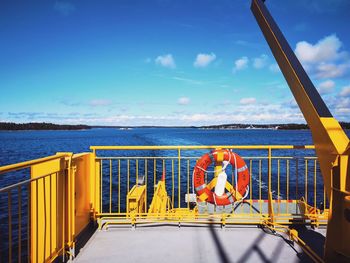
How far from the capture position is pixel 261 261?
345 cm

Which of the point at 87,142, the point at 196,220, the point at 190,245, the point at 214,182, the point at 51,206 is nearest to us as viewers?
the point at 51,206

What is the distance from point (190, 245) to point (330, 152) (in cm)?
225

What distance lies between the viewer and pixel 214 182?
498 cm

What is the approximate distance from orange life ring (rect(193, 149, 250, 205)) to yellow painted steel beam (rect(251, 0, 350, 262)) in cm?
187

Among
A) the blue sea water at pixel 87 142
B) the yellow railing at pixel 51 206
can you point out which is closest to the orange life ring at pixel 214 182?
the yellow railing at pixel 51 206

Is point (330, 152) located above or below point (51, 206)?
above

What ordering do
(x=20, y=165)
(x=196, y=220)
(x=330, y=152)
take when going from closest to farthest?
(x=20, y=165) < (x=330, y=152) < (x=196, y=220)

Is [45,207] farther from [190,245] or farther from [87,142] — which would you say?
[87,142]

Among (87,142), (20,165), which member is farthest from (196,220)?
(87,142)

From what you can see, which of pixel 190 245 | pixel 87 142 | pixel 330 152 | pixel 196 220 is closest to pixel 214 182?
pixel 196 220

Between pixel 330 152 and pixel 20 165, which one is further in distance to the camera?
pixel 330 152

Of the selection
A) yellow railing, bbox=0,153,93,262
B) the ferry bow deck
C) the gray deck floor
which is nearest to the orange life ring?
the ferry bow deck

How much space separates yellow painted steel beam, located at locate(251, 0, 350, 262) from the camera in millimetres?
2393

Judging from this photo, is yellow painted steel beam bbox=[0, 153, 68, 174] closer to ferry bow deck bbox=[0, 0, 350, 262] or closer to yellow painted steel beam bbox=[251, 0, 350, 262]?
ferry bow deck bbox=[0, 0, 350, 262]
